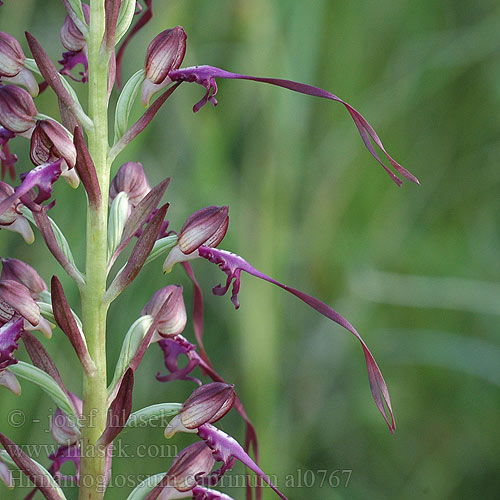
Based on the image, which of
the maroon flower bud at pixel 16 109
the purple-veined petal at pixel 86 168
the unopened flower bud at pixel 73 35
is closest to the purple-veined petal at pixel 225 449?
the purple-veined petal at pixel 86 168

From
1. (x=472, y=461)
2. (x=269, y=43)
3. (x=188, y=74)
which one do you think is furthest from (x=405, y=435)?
(x=188, y=74)

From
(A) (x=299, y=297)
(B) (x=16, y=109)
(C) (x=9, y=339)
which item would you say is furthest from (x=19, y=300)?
(A) (x=299, y=297)

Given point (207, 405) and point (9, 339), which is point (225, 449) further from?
point (9, 339)

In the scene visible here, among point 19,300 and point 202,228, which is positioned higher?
point 202,228

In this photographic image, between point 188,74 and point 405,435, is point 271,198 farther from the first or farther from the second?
point 188,74

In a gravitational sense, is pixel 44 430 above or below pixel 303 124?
below
